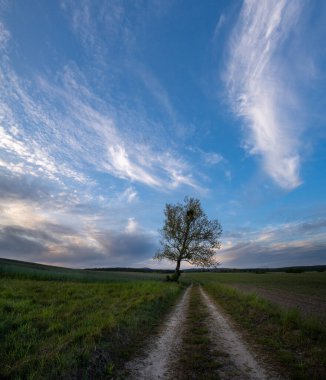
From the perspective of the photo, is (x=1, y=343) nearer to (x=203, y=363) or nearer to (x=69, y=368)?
(x=69, y=368)

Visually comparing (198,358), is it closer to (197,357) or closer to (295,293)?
(197,357)

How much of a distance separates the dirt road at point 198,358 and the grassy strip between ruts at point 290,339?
0.71m

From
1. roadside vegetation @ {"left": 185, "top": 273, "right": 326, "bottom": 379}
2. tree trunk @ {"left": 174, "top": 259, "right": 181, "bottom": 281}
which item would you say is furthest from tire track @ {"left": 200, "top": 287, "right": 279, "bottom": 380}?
tree trunk @ {"left": 174, "top": 259, "right": 181, "bottom": 281}

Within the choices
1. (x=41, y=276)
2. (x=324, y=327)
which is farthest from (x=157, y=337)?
(x=41, y=276)

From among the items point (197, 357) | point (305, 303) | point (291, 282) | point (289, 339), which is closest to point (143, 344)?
point (197, 357)

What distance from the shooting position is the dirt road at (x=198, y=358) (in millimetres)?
6109

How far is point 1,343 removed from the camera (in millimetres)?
7137

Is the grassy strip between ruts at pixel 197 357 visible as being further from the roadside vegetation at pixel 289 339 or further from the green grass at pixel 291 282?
the green grass at pixel 291 282

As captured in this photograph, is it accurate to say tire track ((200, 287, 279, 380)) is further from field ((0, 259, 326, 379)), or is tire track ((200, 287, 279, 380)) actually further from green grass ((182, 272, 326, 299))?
green grass ((182, 272, 326, 299))

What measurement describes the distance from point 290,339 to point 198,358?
4.03m

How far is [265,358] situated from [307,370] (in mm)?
1136

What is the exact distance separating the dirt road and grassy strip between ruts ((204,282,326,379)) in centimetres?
71

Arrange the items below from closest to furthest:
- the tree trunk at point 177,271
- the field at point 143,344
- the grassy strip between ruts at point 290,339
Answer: the field at point 143,344 < the grassy strip between ruts at point 290,339 < the tree trunk at point 177,271

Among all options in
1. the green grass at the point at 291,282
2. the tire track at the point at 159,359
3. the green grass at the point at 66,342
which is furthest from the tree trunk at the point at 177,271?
the tire track at the point at 159,359
